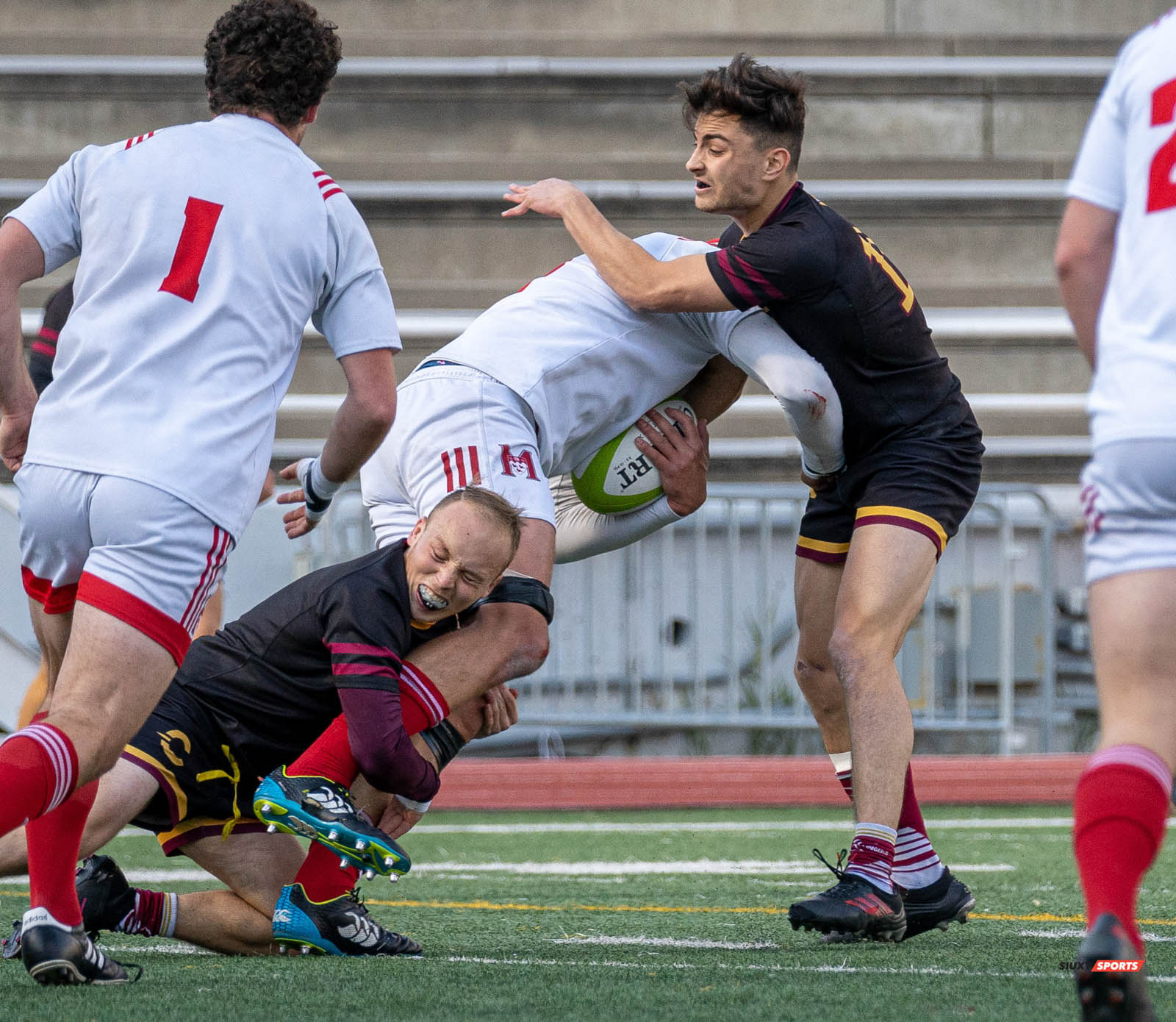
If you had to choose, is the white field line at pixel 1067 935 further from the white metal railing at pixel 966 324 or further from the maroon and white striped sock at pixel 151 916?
the white metal railing at pixel 966 324

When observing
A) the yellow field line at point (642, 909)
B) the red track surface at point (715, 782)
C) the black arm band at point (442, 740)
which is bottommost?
the red track surface at point (715, 782)

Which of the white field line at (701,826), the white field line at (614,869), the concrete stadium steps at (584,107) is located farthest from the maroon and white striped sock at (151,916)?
the concrete stadium steps at (584,107)

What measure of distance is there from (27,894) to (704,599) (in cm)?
451

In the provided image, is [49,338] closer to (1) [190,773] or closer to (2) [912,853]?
(1) [190,773]

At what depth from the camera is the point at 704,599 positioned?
8.49m

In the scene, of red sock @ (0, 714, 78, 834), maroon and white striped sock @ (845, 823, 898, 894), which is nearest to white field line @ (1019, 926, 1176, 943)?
maroon and white striped sock @ (845, 823, 898, 894)

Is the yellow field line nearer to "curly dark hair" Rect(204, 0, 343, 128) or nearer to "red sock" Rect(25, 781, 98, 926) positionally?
"red sock" Rect(25, 781, 98, 926)

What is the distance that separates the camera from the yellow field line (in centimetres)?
398

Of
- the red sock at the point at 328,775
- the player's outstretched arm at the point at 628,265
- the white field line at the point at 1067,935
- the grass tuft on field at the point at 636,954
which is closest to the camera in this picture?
the grass tuft on field at the point at 636,954

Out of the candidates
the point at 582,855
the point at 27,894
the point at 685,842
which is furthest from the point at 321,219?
the point at 685,842

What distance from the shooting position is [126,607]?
109 inches

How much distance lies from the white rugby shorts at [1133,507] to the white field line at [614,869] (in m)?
3.02

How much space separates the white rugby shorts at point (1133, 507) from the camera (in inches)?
86.2

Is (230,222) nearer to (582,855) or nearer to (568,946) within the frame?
(568,946)
